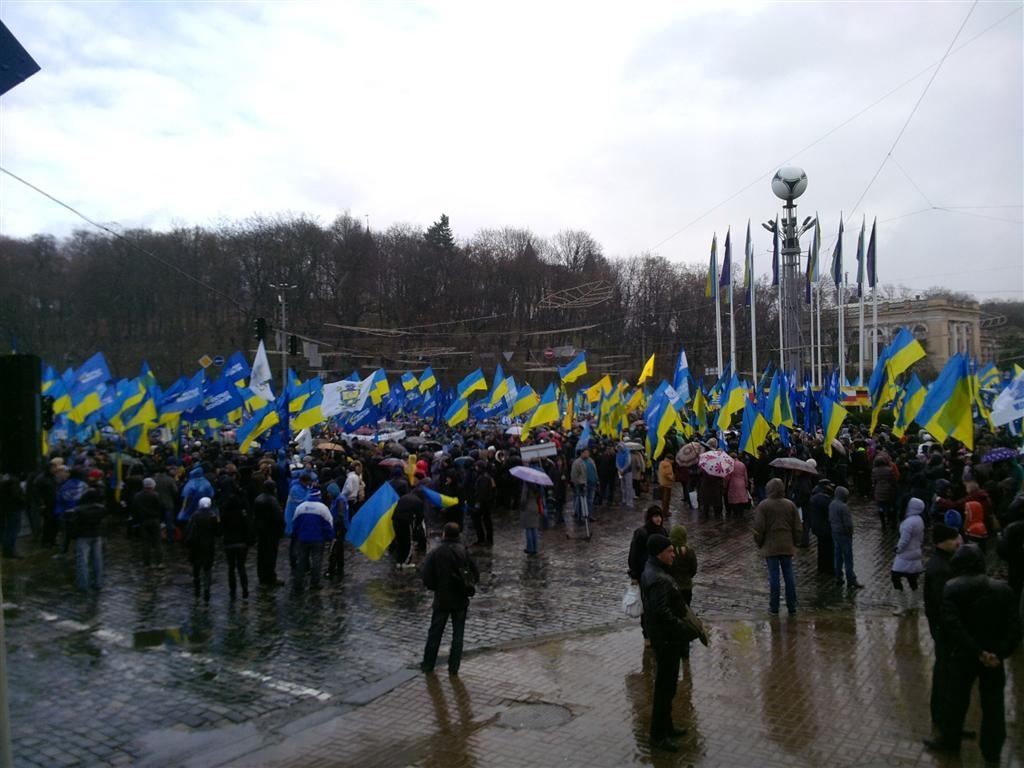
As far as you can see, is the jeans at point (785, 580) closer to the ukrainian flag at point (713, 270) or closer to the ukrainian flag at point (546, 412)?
the ukrainian flag at point (546, 412)

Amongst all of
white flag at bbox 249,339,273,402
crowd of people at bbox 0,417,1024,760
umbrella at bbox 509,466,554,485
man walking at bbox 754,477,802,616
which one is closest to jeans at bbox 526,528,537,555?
crowd of people at bbox 0,417,1024,760

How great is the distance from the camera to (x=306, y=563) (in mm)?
11953

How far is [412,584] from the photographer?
1228 centimetres

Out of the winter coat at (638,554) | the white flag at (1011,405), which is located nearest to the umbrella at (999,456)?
the white flag at (1011,405)

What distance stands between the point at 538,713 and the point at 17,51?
5.97m

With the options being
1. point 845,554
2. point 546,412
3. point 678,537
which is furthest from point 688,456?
point 678,537

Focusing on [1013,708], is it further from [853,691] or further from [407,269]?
[407,269]

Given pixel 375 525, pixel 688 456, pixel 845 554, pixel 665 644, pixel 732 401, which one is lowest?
pixel 845 554

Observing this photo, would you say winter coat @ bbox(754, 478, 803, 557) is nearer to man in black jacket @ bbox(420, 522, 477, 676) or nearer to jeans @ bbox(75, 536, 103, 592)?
man in black jacket @ bbox(420, 522, 477, 676)

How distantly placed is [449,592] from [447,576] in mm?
160

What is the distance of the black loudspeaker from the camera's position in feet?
14.9

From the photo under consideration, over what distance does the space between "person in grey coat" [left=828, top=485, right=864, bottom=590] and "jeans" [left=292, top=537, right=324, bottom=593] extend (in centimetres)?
693

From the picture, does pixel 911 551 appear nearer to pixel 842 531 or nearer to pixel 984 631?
pixel 842 531

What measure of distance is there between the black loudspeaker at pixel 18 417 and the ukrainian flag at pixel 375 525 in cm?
740
